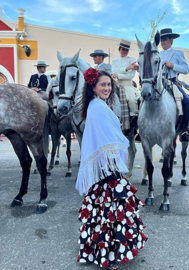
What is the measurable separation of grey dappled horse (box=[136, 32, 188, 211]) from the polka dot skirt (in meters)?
1.57

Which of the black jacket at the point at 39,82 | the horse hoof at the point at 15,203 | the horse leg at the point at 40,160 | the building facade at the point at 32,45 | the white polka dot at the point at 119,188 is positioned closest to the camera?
the white polka dot at the point at 119,188

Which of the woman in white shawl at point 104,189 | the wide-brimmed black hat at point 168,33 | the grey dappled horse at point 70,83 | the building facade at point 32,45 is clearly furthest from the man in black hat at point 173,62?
the building facade at point 32,45

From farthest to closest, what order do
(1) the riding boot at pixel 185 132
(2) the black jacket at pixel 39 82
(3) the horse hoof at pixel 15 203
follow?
(2) the black jacket at pixel 39 82
(1) the riding boot at pixel 185 132
(3) the horse hoof at pixel 15 203

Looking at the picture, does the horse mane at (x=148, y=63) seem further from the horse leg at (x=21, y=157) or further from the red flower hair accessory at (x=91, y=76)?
the horse leg at (x=21, y=157)

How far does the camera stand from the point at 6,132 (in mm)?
3719

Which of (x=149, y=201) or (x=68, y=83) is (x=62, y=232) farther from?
(x=68, y=83)

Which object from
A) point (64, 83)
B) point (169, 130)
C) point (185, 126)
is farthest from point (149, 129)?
point (64, 83)

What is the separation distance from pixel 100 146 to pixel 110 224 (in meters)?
0.76

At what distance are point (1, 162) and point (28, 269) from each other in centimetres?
515

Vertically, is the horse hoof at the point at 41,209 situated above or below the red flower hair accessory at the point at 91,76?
below

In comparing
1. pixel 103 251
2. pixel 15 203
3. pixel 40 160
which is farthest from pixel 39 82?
pixel 103 251

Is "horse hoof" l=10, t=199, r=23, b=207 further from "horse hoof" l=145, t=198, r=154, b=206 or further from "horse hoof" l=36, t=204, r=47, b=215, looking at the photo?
"horse hoof" l=145, t=198, r=154, b=206

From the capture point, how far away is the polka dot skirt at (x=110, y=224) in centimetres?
225

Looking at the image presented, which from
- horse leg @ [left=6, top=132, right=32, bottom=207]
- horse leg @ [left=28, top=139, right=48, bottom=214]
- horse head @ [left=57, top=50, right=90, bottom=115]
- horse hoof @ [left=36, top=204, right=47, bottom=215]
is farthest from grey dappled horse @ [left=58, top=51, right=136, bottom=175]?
horse hoof @ [left=36, top=204, right=47, bottom=215]
